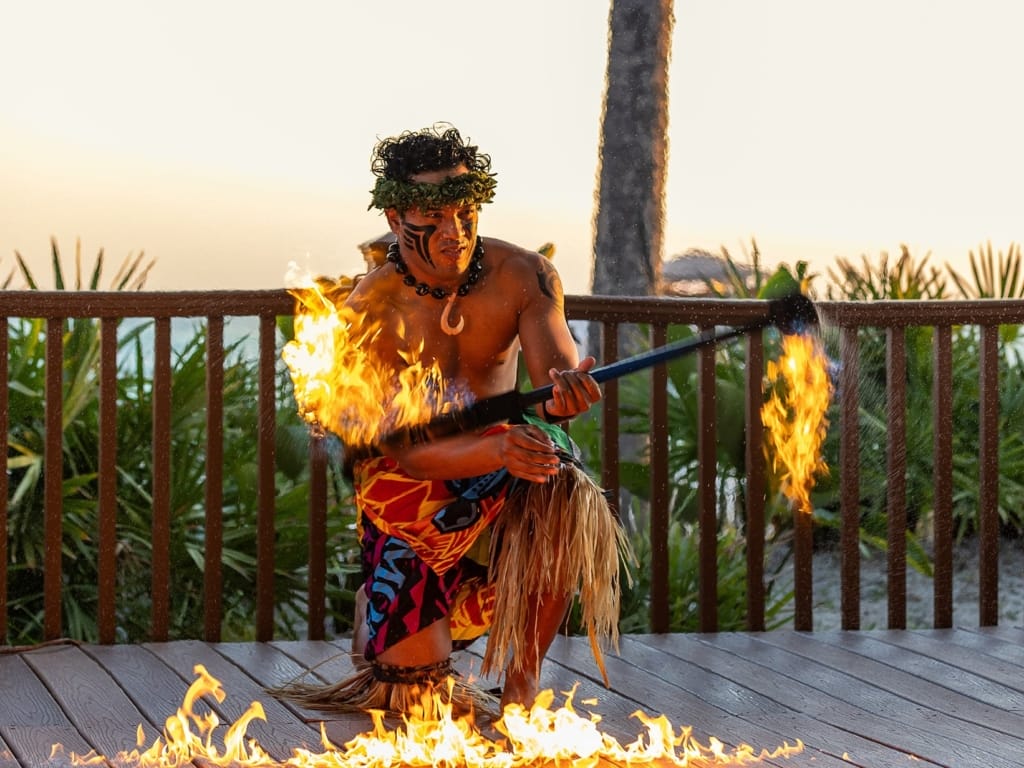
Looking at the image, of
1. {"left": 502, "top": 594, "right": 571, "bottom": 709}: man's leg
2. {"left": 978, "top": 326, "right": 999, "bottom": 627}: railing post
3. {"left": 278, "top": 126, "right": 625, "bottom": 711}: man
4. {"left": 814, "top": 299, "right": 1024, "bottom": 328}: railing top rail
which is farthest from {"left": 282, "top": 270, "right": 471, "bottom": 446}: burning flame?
{"left": 978, "top": 326, "right": 999, "bottom": 627}: railing post

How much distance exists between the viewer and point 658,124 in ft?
19.8

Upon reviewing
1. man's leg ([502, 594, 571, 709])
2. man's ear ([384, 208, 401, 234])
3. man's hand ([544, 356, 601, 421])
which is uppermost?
man's ear ([384, 208, 401, 234])

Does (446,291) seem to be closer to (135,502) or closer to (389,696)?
(389,696)

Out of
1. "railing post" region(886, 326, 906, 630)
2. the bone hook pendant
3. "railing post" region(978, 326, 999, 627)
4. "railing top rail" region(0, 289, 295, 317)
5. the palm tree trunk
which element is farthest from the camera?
the palm tree trunk

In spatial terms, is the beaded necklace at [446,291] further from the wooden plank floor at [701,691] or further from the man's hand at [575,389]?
the wooden plank floor at [701,691]

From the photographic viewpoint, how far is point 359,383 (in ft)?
8.43

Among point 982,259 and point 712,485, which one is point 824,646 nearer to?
point 712,485

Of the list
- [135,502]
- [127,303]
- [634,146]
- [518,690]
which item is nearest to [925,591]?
[634,146]

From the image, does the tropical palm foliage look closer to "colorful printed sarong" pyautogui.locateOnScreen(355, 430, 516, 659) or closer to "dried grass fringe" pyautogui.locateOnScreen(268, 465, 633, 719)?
"colorful printed sarong" pyautogui.locateOnScreen(355, 430, 516, 659)

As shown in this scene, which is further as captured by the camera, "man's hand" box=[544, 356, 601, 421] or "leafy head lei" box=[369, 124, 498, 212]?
"leafy head lei" box=[369, 124, 498, 212]

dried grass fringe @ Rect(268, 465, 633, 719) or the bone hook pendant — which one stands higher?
the bone hook pendant

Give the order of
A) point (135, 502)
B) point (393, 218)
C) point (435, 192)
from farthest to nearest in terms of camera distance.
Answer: point (135, 502), point (393, 218), point (435, 192)

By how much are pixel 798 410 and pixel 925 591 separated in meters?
4.62

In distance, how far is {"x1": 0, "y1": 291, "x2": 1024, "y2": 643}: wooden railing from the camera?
321 centimetres
